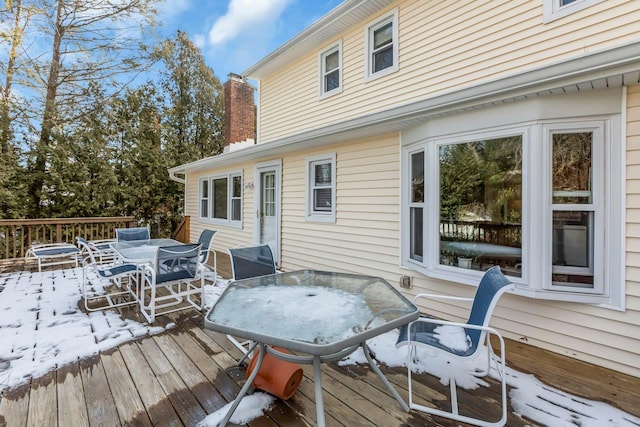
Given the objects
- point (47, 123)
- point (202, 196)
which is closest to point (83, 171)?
point (47, 123)

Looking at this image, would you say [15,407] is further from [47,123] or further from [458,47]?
[47,123]

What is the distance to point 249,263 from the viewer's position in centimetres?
336

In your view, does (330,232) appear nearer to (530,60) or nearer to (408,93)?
(408,93)

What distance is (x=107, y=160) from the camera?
10.3 metres

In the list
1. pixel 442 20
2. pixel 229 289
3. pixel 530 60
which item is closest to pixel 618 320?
pixel 530 60

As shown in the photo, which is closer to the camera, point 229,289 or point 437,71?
point 229,289

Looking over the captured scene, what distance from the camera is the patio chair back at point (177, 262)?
377cm

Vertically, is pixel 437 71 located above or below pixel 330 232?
above

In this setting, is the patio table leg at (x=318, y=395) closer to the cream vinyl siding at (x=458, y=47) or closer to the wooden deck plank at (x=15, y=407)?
the wooden deck plank at (x=15, y=407)

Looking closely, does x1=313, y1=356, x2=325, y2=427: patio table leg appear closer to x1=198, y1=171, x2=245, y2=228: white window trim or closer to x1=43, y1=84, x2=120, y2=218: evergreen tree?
x1=198, y1=171, x2=245, y2=228: white window trim

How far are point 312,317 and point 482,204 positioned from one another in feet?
8.52

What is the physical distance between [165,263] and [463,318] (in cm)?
389

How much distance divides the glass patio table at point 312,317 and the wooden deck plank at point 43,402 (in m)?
1.23

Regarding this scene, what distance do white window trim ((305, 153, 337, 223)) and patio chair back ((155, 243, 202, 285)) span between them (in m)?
2.32
